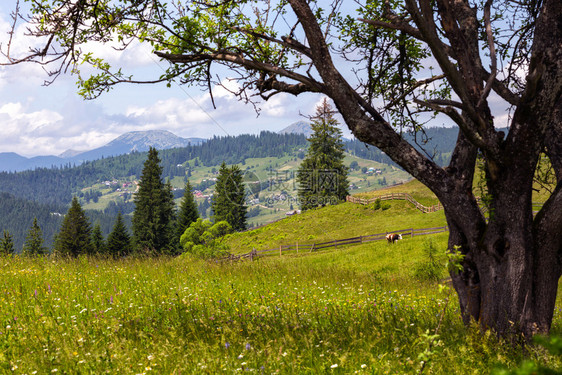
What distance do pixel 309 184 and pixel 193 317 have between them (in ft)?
199

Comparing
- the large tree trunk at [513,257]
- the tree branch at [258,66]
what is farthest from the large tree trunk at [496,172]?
the tree branch at [258,66]

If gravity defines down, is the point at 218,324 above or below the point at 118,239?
above

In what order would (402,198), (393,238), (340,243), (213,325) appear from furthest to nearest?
(402,198) < (340,243) < (393,238) < (213,325)

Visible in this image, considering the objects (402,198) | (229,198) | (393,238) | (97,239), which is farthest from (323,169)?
(97,239)

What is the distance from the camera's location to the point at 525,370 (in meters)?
1.25

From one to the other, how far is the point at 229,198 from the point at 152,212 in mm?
14426

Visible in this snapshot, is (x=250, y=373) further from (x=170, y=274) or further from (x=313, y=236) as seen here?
(x=313, y=236)

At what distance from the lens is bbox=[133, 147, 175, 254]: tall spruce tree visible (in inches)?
2665

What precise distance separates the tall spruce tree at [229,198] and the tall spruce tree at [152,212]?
31.4ft

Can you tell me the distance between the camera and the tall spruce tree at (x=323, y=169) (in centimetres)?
6231

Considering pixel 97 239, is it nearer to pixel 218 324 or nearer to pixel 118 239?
pixel 118 239

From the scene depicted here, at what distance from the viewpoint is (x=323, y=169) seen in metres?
61.9

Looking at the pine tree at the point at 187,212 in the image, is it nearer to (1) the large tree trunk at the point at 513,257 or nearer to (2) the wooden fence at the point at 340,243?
(2) the wooden fence at the point at 340,243

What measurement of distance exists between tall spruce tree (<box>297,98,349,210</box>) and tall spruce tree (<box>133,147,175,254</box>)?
24.1m
